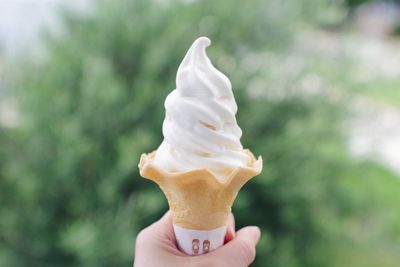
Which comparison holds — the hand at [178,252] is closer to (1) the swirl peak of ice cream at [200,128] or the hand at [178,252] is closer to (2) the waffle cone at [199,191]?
(2) the waffle cone at [199,191]

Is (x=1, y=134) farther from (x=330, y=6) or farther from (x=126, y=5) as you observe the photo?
(x=330, y=6)

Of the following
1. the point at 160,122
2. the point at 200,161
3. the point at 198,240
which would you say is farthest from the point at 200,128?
the point at 160,122

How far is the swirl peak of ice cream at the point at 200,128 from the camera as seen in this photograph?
44.5 inches

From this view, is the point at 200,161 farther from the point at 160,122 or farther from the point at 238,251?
the point at 160,122

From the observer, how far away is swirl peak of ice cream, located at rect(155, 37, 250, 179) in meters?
1.13

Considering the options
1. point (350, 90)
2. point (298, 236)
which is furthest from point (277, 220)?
point (350, 90)

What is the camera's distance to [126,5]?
299 cm

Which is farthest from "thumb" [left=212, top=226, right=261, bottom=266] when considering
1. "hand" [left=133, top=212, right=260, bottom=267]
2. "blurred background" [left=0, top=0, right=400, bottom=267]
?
"blurred background" [left=0, top=0, right=400, bottom=267]

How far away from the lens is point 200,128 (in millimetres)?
1132

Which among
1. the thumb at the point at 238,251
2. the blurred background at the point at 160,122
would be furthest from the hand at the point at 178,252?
the blurred background at the point at 160,122

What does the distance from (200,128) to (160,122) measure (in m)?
1.61

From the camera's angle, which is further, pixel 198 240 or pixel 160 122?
pixel 160 122

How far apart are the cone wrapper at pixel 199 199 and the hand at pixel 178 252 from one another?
0.03 meters

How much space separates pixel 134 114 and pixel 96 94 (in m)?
0.23
